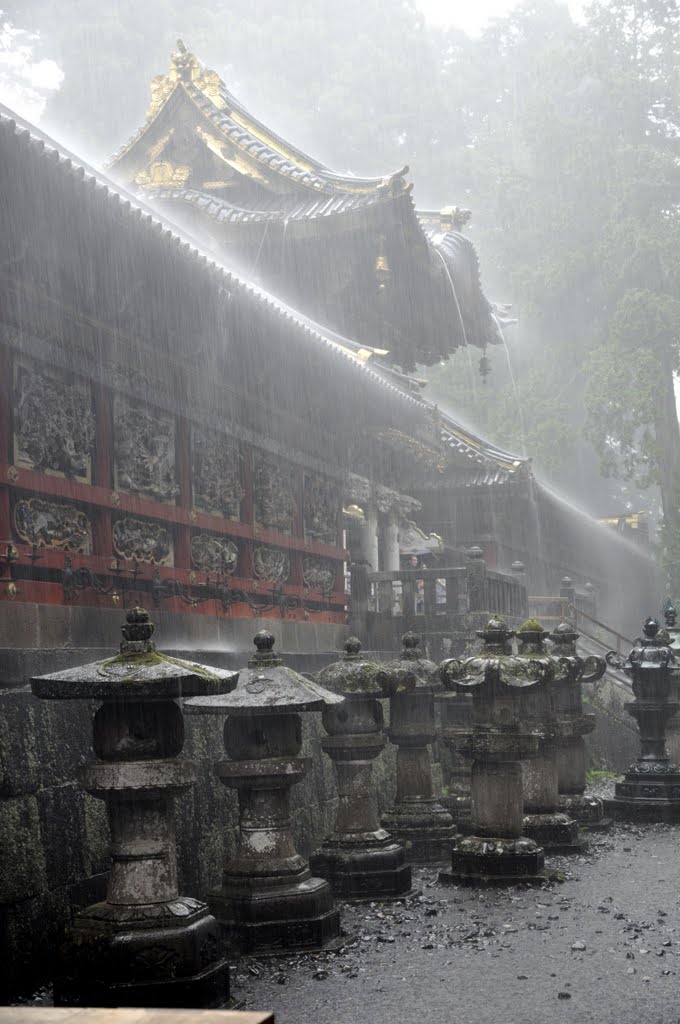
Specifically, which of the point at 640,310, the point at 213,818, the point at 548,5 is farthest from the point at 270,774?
the point at 548,5

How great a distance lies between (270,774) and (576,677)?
552 cm

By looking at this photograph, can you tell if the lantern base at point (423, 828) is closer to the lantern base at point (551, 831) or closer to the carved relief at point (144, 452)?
the lantern base at point (551, 831)

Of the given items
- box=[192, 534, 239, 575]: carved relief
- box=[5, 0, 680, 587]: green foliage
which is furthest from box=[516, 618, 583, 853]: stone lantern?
box=[5, 0, 680, 587]: green foliage

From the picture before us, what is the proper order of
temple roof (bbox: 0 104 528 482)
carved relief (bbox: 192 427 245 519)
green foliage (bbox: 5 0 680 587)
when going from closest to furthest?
temple roof (bbox: 0 104 528 482), carved relief (bbox: 192 427 245 519), green foliage (bbox: 5 0 680 587)

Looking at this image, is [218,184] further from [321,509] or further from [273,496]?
[273,496]

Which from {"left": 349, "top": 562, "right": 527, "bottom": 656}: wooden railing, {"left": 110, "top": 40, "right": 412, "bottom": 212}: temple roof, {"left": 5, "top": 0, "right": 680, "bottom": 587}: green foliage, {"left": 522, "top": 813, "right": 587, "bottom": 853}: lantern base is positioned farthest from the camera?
{"left": 5, "top": 0, "right": 680, "bottom": 587}: green foliage

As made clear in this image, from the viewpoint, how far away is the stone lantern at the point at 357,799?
322 inches

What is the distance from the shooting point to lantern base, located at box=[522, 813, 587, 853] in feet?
33.7

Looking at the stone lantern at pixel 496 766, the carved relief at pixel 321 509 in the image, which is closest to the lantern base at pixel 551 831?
the stone lantern at pixel 496 766

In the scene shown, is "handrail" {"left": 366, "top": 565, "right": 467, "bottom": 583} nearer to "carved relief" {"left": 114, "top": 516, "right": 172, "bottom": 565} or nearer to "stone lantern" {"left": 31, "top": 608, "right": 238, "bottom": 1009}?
"carved relief" {"left": 114, "top": 516, "right": 172, "bottom": 565}

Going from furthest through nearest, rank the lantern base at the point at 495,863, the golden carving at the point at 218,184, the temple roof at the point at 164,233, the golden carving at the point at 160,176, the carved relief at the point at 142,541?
the golden carving at the point at 218,184
the golden carving at the point at 160,176
the carved relief at the point at 142,541
the lantern base at the point at 495,863
the temple roof at the point at 164,233

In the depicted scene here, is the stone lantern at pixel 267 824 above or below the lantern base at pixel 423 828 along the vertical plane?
above

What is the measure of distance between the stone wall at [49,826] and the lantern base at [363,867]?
2.40 ft

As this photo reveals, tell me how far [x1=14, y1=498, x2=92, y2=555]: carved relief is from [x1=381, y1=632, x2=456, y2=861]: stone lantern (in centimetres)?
270
